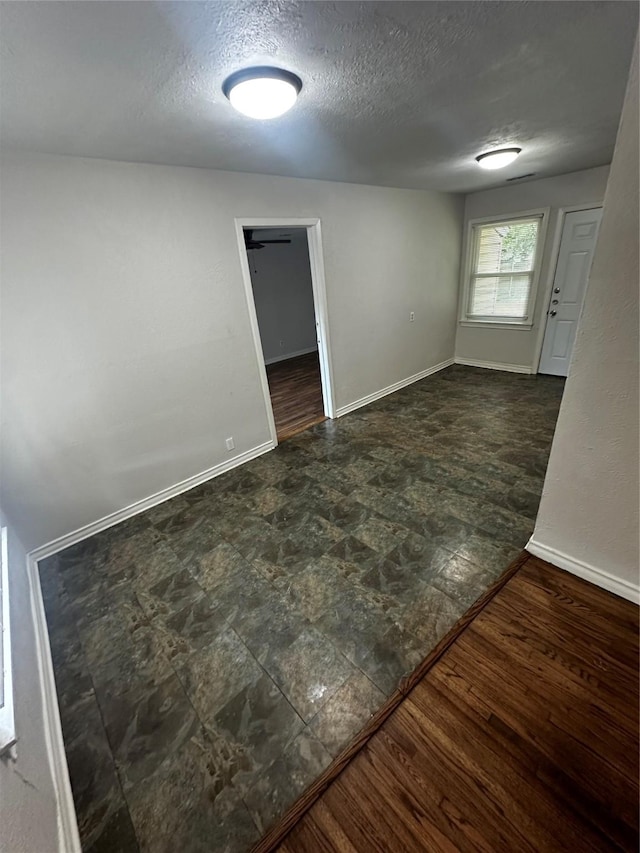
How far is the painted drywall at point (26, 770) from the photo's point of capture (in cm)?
82

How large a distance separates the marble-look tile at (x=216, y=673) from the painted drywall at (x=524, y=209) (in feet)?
Result: 16.4

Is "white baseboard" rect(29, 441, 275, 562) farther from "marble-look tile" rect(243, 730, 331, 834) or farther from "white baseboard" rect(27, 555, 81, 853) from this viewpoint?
"marble-look tile" rect(243, 730, 331, 834)

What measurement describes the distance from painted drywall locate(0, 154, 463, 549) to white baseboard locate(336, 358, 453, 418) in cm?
117

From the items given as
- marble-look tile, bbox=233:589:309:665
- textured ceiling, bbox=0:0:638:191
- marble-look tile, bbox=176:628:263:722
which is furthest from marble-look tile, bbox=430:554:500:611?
textured ceiling, bbox=0:0:638:191

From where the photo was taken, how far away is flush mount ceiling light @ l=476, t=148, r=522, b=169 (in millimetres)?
2686

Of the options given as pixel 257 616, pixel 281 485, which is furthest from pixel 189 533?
pixel 257 616

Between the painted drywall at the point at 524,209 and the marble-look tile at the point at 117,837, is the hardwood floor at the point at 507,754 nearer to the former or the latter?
the marble-look tile at the point at 117,837

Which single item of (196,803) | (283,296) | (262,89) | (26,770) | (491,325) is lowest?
(196,803)

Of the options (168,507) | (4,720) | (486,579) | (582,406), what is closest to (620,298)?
(582,406)

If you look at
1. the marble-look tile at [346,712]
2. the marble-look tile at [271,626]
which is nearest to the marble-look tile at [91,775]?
the marble-look tile at [271,626]

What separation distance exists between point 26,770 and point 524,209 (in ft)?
19.9

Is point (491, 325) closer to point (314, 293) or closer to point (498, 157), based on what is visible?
point (498, 157)

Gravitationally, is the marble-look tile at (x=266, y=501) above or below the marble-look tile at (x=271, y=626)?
above

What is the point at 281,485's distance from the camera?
2.90m
